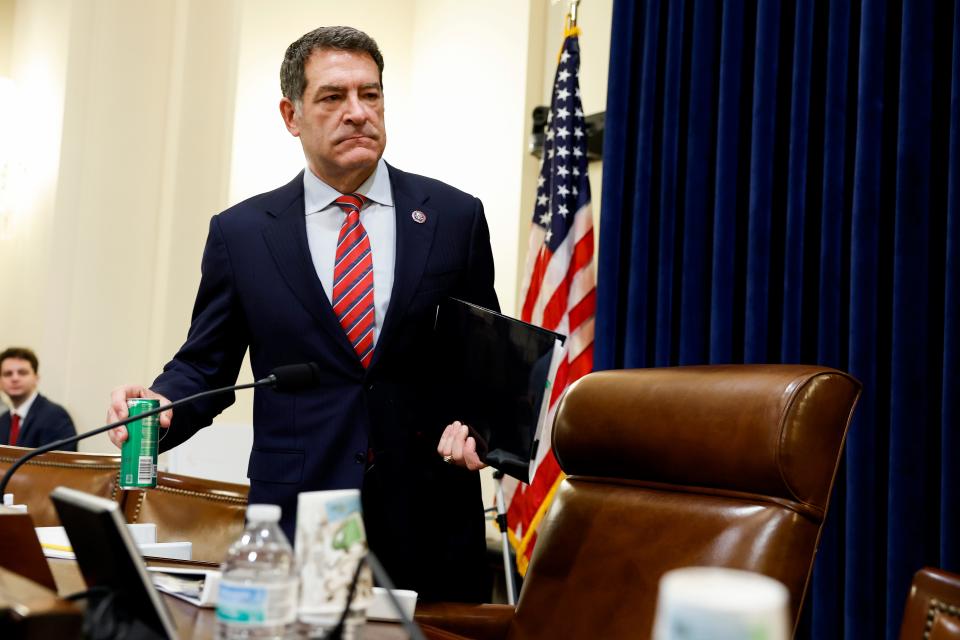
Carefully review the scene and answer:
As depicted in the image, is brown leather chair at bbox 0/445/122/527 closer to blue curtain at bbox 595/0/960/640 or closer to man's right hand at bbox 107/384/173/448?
man's right hand at bbox 107/384/173/448

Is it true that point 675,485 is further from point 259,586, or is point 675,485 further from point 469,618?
point 259,586

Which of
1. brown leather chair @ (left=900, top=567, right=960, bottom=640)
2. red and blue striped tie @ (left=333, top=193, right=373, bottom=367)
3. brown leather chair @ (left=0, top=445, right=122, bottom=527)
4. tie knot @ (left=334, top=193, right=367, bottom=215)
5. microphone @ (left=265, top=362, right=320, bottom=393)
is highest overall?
tie knot @ (left=334, top=193, right=367, bottom=215)

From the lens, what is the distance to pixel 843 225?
260 centimetres

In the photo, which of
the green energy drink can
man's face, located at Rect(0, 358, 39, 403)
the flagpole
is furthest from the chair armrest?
man's face, located at Rect(0, 358, 39, 403)

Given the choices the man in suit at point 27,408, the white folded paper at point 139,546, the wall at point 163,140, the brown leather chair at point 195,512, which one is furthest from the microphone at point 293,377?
the man in suit at point 27,408

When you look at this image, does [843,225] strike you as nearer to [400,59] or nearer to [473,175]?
[473,175]

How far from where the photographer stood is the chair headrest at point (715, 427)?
136 cm

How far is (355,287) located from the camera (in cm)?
192

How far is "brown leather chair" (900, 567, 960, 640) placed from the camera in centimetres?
108

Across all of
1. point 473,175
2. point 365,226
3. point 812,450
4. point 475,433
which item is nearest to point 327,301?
point 365,226

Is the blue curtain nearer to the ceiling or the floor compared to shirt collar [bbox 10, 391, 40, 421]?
nearer to the ceiling

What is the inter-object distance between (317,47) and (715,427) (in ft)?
3.74

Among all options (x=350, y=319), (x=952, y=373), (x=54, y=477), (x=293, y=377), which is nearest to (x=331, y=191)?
(x=350, y=319)

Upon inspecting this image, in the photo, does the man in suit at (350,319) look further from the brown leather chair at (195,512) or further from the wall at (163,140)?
the wall at (163,140)
